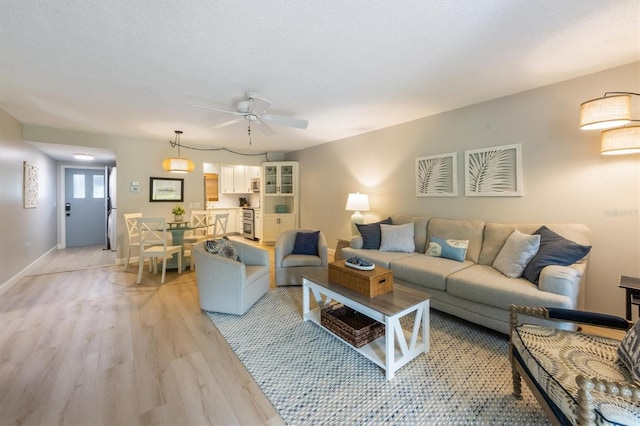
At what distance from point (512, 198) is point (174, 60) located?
374 cm

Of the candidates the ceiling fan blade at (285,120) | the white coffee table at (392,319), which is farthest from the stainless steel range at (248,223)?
the white coffee table at (392,319)

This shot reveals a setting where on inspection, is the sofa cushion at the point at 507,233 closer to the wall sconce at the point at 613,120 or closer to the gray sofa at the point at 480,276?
the gray sofa at the point at 480,276

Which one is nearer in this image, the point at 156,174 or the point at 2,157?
the point at 2,157

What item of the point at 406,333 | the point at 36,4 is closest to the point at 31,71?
the point at 36,4

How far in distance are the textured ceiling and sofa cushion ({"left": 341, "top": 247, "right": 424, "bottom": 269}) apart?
6.19ft

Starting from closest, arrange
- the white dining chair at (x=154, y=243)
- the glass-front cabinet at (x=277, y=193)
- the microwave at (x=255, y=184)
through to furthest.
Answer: the white dining chair at (x=154, y=243) < the glass-front cabinet at (x=277, y=193) < the microwave at (x=255, y=184)

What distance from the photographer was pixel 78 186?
6426mm

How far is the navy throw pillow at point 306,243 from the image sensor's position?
3.74 meters

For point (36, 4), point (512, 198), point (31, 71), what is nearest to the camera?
point (36, 4)

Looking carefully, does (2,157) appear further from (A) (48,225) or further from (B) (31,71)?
(A) (48,225)

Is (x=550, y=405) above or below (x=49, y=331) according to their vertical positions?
above

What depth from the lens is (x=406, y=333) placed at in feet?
7.52

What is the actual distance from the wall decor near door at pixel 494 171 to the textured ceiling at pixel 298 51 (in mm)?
641

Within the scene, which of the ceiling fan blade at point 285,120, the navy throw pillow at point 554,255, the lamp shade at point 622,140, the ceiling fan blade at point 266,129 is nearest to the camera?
the lamp shade at point 622,140
